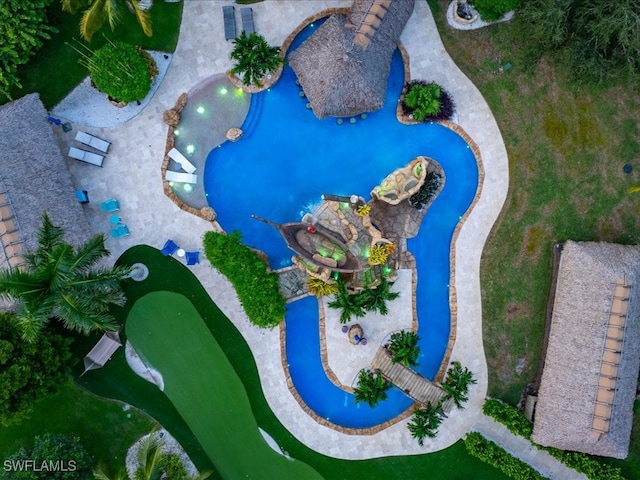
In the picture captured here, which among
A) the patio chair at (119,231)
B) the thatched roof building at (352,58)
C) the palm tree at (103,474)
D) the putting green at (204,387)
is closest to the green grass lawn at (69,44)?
the thatched roof building at (352,58)

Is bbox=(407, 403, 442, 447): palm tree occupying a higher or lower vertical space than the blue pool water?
lower

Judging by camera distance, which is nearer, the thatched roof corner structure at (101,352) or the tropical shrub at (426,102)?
the thatched roof corner structure at (101,352)

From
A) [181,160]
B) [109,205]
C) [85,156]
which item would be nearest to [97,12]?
[85,156]

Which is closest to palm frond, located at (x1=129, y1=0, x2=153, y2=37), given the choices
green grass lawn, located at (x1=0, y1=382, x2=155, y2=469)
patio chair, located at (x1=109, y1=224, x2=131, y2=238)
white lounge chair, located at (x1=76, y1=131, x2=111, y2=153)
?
white lounge chair, located at (x1=76, y1=131, x2=111, y2=153)

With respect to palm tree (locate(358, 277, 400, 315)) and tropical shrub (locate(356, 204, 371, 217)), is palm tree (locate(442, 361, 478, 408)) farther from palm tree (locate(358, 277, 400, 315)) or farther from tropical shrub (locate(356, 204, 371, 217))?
tropical shrub (locate(356, 204, 371, 217))

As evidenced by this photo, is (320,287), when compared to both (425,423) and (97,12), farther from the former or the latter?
(97,12)

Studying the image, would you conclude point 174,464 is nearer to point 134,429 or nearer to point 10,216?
point 134,429

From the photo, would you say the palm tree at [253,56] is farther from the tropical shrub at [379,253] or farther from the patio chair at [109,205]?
the tropical shrub at [379,253]
